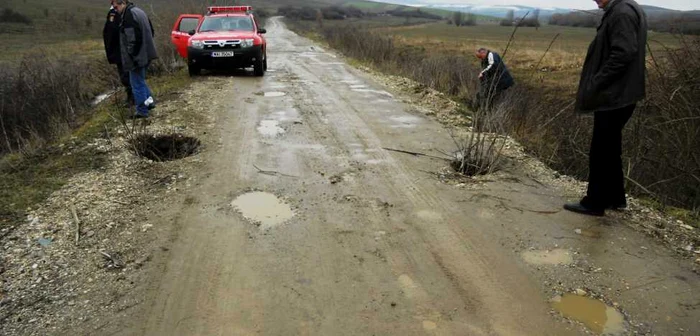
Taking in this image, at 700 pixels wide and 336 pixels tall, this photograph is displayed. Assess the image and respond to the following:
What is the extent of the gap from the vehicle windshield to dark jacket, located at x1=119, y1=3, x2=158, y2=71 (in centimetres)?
563

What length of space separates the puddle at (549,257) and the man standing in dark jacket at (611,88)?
0.90 meters

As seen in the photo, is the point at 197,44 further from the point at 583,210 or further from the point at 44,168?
the point at 583,210

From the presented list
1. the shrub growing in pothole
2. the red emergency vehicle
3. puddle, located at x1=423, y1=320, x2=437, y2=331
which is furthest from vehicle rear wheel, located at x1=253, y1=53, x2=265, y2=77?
puddle, located at x1=423, y1=320, x2=437, y2=331

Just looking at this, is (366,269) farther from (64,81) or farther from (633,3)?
(64,81)

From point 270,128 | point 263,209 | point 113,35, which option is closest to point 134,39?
point 113,35

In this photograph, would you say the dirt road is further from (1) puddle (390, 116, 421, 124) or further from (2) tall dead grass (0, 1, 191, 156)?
(2) tall dead grass (0, 1, 191, 156)

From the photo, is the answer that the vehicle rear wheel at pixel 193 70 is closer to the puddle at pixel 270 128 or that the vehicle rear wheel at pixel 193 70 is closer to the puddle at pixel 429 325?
the puddle at pixel 270 128

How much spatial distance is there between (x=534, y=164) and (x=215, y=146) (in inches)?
167

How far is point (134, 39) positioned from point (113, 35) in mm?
822

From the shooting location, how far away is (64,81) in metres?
12.3

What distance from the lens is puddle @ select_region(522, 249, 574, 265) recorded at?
3.79 m

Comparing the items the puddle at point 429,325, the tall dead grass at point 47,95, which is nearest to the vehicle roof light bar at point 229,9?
the tall dead grass at point 47,95

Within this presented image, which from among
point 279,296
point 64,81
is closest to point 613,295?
point 279,296

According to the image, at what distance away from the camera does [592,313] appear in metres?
3.18
